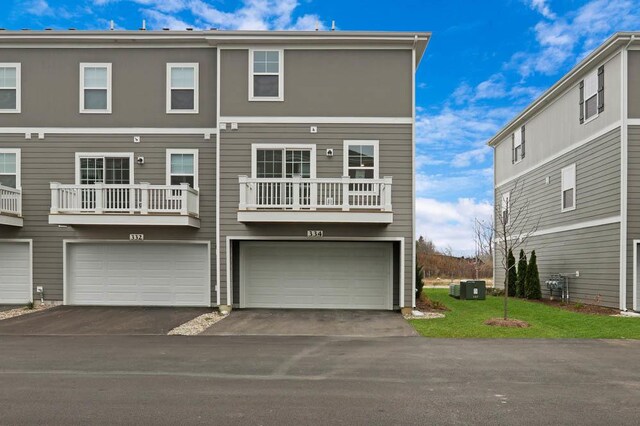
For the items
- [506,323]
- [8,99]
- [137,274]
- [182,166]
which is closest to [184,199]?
[182,166]

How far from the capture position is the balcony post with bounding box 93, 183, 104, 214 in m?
12.4

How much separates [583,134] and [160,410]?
615 inches

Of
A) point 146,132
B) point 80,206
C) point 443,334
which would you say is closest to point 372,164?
point 443,334

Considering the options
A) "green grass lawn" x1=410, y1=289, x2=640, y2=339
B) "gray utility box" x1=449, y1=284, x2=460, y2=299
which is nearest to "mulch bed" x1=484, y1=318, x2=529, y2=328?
"green grass lawn" x1=410, y1=289, x2=640, y2=339

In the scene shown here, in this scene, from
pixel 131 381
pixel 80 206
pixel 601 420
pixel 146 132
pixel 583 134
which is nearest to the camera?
pixel 601 420

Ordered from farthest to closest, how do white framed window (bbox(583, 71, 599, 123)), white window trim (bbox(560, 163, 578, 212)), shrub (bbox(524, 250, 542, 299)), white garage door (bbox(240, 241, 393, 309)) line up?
shrub (bbox(524, 250, 542, 299)), white window trim (bbox(560, 163, 578, 212)), white framed window (bbox(583, 71, 599, 123)), white garage door (bbox(240, 241, 393, 309))

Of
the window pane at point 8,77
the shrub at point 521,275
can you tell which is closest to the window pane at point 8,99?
the window pane at point 8,77

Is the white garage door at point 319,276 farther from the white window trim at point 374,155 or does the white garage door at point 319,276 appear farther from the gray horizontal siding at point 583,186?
the gray horizontal siding at point 583,186

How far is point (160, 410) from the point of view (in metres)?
5.15

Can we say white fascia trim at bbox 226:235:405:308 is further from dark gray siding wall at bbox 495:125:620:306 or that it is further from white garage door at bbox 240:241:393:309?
dark gray siding wall at bbox 495:125:620:306

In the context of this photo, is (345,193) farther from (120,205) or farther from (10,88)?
(10,88)

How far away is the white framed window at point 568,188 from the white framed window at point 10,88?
19.0 metres

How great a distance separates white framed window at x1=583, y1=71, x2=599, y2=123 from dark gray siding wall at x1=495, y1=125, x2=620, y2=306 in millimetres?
933

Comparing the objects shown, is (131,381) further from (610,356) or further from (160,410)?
(610,356)
